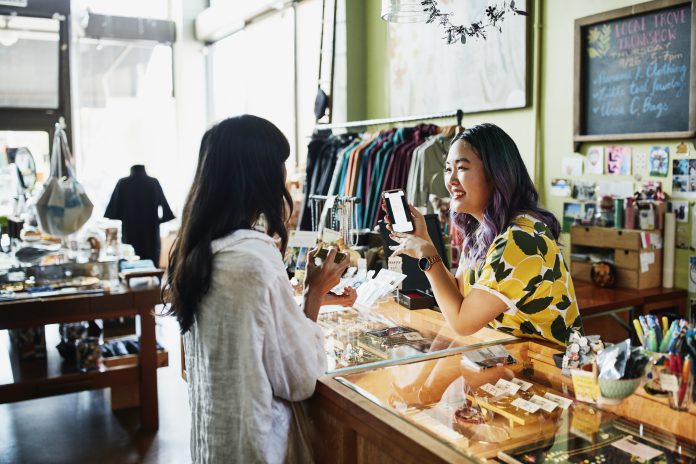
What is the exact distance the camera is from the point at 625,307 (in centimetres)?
353

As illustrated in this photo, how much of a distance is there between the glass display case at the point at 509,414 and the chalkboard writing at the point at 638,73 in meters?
2.48

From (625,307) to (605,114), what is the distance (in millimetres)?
1255

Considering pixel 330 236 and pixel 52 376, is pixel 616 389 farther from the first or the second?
pixel 52 376

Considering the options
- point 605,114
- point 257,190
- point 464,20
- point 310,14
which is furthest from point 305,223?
point 257,190

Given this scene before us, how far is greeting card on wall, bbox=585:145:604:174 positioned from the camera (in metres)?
4.14

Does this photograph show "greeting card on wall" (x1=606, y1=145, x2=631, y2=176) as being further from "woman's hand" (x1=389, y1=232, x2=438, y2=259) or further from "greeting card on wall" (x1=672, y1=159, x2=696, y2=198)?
"woman's hand" (x1=389, y1=232, x2=438, y2=259)

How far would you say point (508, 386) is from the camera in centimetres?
163

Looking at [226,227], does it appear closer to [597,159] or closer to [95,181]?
[597,159]

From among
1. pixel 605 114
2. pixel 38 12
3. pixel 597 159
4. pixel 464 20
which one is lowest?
pixel 597 159

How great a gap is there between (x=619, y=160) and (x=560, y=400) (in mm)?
2871

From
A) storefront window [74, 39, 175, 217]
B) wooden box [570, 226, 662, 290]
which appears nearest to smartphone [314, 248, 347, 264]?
wooden box [570, 226, 662, 290]

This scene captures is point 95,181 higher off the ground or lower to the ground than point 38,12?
lower

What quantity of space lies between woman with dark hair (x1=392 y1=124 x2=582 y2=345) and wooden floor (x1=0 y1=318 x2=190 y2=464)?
6.79 ft

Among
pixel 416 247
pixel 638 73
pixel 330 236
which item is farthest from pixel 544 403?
pixel 638 73
